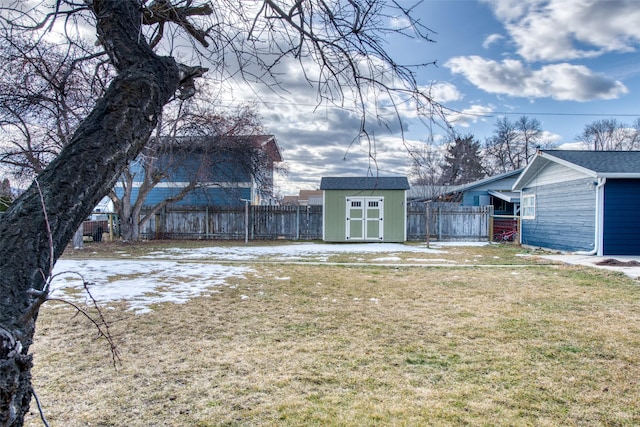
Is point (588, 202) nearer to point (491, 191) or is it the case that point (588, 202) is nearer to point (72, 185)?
point (72, 185)

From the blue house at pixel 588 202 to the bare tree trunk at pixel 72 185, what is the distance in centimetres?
1108

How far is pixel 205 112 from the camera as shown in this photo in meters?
12.3

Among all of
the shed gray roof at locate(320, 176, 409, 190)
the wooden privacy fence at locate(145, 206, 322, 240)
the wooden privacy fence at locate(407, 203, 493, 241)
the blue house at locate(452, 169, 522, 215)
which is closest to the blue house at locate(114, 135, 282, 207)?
the wooden privacy fence at locate(145, 206, 322, 240)

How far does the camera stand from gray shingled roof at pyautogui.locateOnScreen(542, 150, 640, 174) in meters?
9.49

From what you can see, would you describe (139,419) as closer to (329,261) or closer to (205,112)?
(329,261)

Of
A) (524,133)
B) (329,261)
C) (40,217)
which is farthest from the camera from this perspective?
(524,133)

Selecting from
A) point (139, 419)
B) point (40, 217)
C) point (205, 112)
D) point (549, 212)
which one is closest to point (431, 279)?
point (139, 419)

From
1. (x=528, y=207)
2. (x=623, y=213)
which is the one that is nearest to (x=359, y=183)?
(x=528, y=207)

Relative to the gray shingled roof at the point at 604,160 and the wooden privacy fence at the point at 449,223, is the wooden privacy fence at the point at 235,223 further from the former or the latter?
the gray shingled roof at the point at 604,160

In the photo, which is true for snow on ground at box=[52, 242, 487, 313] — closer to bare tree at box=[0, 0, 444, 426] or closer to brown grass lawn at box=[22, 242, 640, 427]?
brown grass lawn at box=[22, 242, 640, 427]

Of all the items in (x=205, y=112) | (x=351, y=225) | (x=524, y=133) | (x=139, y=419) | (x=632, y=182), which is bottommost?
(x=139, y=419)

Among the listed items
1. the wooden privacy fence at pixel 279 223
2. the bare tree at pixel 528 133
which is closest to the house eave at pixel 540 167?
the wooden privacy fence at pixel 279 223

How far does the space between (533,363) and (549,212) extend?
1108 centimetres

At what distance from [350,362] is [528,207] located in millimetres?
13386
